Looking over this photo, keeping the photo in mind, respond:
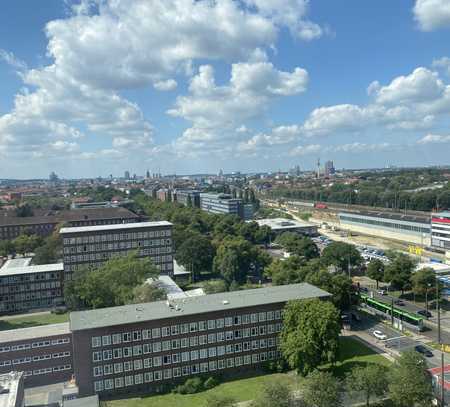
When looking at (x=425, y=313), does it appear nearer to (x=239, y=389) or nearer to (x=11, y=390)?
(x=239, y=389)

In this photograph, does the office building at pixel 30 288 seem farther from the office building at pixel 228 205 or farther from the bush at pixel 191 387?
the office building at pixel 228 205

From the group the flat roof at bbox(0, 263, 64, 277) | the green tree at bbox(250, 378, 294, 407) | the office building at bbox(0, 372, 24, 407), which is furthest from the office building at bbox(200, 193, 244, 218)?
the green tree at bbox(250, 378, 294, 407)

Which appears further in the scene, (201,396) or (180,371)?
(180,371)

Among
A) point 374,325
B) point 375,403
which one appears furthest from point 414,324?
point 375,403

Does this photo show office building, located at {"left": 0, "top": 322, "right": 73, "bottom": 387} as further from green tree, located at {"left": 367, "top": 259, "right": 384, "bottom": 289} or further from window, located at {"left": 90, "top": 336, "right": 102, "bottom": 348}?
green tree, located at {"left": 367, "top": 259, "right": 384, "bottom": 289}

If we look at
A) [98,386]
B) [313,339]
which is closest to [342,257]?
[313,339]

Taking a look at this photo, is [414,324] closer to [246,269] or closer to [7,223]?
[246,269]
